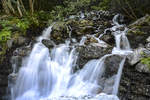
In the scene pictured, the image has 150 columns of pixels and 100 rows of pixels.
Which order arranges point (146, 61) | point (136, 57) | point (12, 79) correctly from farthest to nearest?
point (12, 79) < point (136, 57) < point (146, 61)

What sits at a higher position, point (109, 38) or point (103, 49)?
point (109, 38)

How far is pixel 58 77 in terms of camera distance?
6441 mm

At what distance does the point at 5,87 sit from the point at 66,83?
2367mm

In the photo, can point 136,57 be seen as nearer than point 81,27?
Yes

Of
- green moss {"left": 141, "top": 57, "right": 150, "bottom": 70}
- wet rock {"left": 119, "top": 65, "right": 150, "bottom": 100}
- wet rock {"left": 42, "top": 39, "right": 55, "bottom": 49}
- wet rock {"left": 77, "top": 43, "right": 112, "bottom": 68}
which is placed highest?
wet rock {"left": 42, "top": 39, "right": 55, "bottom": 49}

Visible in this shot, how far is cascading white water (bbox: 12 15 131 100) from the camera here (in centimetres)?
559

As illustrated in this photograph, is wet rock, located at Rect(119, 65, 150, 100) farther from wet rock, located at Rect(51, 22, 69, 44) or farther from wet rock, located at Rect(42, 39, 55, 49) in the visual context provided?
wet rock, located at Rect(51, 22, 69, 44)

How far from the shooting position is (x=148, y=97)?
450 centimetres

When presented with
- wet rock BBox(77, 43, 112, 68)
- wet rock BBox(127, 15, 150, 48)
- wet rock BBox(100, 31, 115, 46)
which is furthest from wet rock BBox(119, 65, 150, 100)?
wet rock BBox(100, 31, 115, 46)

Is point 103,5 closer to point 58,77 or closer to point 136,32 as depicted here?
point 136,32

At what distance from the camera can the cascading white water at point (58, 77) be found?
18.3ft

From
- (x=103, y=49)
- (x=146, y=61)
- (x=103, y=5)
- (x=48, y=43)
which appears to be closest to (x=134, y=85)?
(x=146, y=61)

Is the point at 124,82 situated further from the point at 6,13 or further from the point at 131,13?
the point at 6,13

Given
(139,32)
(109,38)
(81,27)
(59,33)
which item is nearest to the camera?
(139,32)
